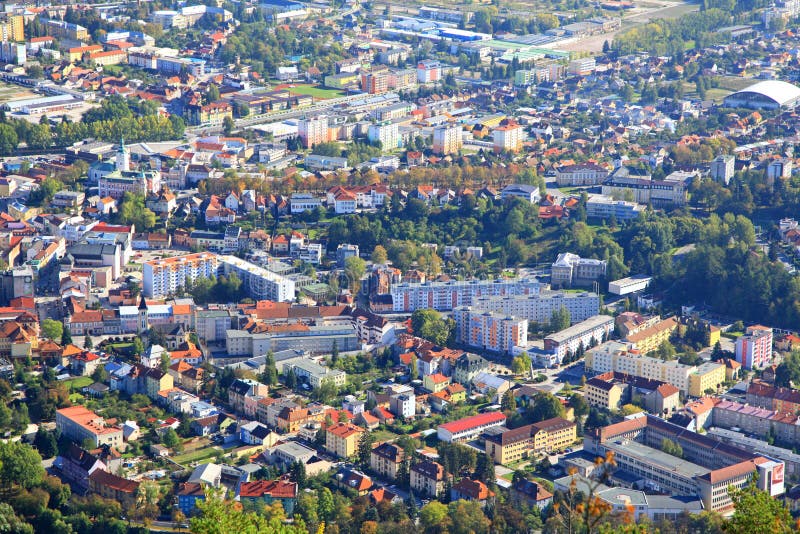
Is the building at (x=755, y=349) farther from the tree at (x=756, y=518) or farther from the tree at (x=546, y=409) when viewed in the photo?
the tree at (x=756, y=518)

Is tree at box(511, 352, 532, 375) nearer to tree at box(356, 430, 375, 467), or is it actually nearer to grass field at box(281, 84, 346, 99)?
tree at box(356, 430, 375, 467)

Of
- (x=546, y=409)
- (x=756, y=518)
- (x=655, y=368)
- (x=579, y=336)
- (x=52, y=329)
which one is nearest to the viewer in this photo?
(x=756, y=518)

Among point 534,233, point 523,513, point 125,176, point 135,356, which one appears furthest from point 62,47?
point 523,513

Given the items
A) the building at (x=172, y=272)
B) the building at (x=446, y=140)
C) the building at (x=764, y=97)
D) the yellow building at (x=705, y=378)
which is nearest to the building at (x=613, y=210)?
the building at (x=446, y=140)

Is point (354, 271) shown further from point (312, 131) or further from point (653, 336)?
point (312, 131)

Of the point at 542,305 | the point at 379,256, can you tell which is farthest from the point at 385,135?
the point at 542,305

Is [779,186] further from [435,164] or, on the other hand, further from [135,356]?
[135,356]

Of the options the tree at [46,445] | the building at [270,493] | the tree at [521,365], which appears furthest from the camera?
the tree at [521,365]
